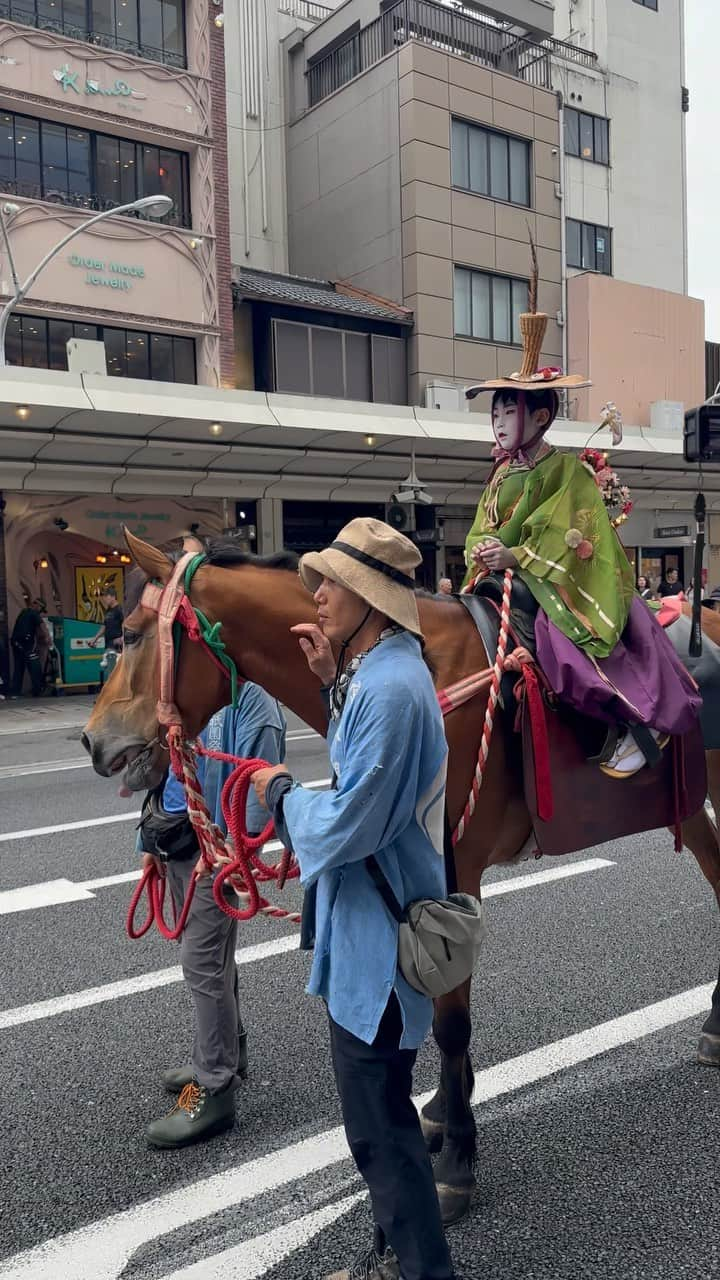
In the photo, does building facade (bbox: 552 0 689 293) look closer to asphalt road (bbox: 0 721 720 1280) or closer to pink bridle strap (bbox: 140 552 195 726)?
asphalt road (bbox: 0 721 720 1280)

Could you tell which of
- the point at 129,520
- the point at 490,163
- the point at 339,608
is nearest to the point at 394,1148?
the point at 339,608

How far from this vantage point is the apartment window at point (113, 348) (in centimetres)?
1898

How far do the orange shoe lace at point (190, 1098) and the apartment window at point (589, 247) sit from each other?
29.0 meters

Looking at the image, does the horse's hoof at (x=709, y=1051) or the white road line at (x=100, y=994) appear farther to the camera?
the white road line at (x=100, y=994)

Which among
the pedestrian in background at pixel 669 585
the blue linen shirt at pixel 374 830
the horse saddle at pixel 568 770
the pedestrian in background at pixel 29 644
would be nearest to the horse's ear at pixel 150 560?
the blue linen shirt at pixel 374 830

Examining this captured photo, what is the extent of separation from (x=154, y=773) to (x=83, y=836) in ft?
16.7

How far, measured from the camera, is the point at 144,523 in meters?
20.8

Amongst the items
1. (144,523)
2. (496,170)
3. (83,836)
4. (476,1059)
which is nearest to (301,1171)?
(476,1059)

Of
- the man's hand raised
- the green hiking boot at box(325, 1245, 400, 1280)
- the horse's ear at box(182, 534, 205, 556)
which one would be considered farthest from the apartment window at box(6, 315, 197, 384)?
the green hiking boot at box(325, 1245, 400, 1280)

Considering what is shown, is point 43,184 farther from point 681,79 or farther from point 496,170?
point 681,79

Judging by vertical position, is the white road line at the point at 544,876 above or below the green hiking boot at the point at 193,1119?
below

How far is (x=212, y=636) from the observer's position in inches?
116

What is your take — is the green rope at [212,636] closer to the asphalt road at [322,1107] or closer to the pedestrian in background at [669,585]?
the asphalt road at [322,1107]

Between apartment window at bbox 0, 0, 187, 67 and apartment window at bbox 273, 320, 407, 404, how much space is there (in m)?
6.06
